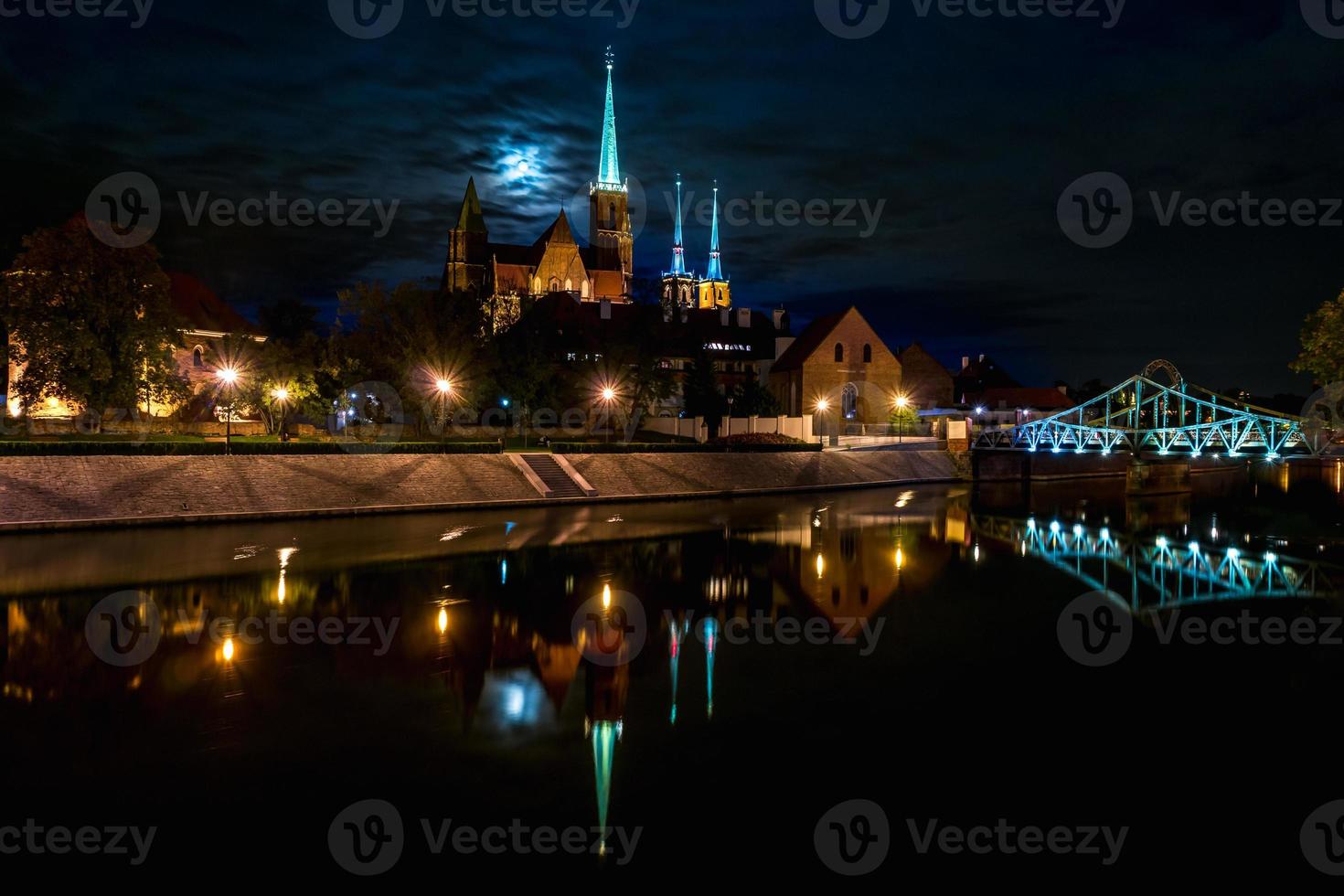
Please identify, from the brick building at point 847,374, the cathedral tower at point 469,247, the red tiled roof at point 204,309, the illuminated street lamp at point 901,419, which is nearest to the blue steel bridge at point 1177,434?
the illuminated street lamp at point 901,419

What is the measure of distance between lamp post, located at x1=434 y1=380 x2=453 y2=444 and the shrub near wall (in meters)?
8.08

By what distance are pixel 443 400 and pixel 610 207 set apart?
71510mm

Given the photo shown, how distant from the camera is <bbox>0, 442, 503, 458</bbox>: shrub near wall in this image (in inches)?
1108

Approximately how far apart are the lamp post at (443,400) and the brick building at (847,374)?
31.6m

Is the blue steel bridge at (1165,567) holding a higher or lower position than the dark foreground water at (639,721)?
higher

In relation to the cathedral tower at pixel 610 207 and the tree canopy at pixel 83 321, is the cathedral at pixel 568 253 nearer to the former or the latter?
the cathedral tower at pixel 610 207

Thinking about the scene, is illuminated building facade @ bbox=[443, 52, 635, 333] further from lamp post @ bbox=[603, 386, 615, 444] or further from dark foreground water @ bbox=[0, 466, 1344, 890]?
dark foreground water @ bbox=[0, 466, 1344, 890]

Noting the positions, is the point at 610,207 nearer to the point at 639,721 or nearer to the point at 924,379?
the point at 924,379

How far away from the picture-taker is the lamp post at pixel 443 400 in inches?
1812

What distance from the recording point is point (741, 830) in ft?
27.7

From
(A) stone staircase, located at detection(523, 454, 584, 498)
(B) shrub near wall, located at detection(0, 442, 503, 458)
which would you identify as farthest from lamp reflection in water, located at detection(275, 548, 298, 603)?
(A) stone staircase, located at detection(523, 454, 584, 498)

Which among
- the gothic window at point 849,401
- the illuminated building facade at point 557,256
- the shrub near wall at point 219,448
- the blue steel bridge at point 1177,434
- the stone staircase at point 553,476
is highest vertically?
the illuminated building facade at point 557,256

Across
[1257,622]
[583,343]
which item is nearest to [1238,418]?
[1257,622]

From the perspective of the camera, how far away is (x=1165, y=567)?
25.7 metres
